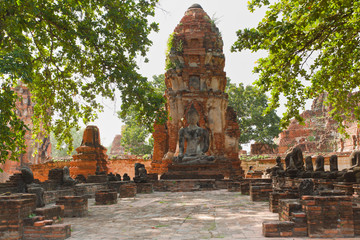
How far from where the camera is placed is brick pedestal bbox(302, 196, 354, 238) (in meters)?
4.43

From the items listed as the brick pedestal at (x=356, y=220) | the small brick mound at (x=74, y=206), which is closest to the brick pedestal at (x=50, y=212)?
the small brick mound at (x=74, y=206)

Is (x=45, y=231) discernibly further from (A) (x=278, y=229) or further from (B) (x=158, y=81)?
(B) (x=158, y=81)

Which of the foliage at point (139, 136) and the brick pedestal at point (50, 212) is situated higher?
the foliage at point (139, 136)

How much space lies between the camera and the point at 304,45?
8.33 m

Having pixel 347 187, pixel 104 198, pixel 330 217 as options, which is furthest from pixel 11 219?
pixel 347 187

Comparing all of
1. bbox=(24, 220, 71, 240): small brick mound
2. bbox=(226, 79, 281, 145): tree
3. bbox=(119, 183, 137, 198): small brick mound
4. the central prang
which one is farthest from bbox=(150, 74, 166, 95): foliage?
bbox=(24, 220, 71, 240): small brick mound

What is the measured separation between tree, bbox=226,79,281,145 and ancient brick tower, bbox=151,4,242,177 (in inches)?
357

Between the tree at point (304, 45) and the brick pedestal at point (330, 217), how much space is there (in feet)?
13.1

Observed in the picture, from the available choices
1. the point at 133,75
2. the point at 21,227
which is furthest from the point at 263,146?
the point at 21,227

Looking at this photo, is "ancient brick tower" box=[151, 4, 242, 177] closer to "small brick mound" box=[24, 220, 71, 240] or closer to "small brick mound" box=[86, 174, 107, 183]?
"small brick mound" box=[86, 174, 107, 183]

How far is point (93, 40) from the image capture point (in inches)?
395

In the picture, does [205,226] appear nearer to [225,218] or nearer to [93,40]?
[225,218]

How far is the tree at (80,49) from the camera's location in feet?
29.3

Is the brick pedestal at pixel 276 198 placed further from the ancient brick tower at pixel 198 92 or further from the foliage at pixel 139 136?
the foliage at pixel 139 136
